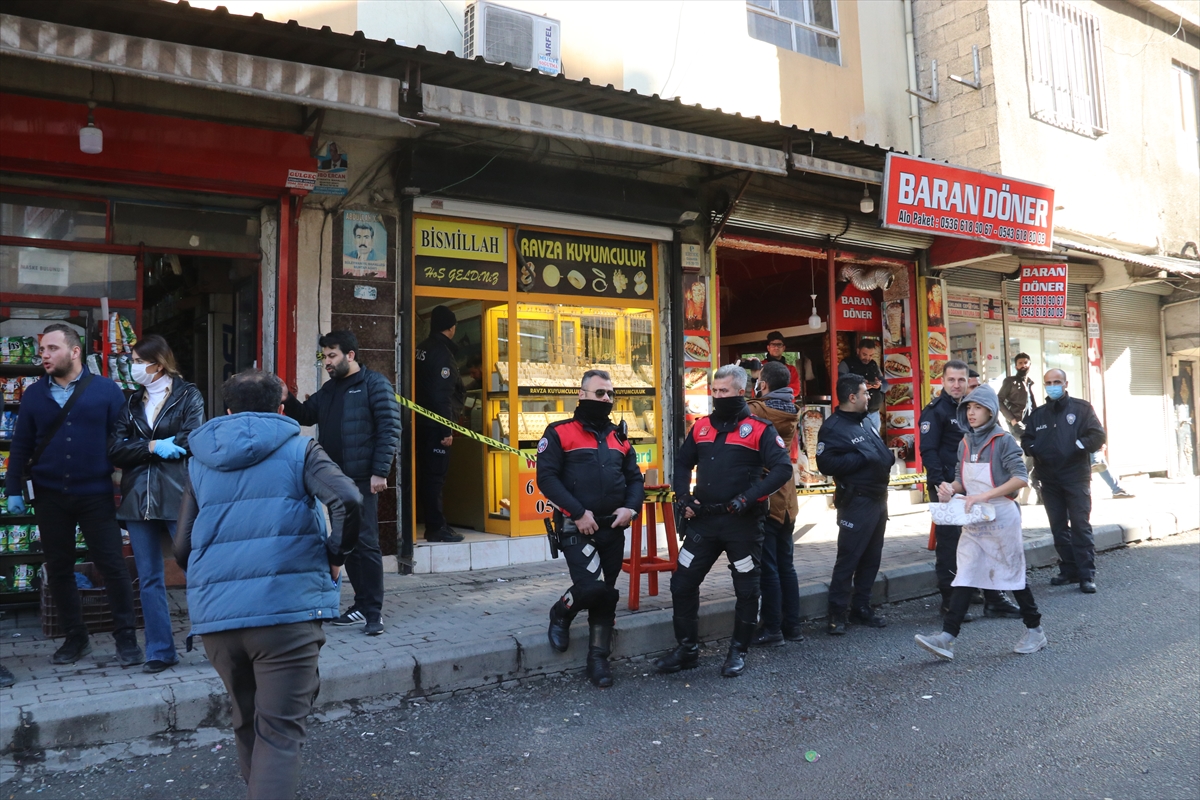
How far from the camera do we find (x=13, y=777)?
398 cm

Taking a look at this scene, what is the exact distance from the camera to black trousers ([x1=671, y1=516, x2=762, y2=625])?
5.44 m

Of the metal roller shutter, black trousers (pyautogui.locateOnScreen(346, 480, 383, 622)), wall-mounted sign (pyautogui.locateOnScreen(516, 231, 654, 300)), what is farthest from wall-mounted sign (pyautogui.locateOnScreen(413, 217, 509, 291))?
the metal roller shutter

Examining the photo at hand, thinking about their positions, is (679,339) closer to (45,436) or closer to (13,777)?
(45,436)

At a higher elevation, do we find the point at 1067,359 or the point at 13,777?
the point at 1067,359

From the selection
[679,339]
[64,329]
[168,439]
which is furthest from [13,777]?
[679,339]

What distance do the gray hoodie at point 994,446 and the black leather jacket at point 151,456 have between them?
473cm

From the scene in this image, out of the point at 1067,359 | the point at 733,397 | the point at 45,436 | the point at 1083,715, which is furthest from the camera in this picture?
the point at 1067,359

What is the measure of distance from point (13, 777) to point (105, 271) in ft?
13.7

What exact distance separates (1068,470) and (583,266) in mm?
4868

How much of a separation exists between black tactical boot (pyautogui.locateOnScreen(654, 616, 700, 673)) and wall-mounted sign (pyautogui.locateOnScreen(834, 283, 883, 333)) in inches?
285

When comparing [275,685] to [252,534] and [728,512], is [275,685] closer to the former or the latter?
[252,534]

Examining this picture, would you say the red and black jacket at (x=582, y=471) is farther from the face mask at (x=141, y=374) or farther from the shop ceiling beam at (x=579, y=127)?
the shop ceiling beam at (x=579, y=127)

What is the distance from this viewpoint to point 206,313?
8578 millimetres

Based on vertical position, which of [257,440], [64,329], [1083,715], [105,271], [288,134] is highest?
[288,134]
